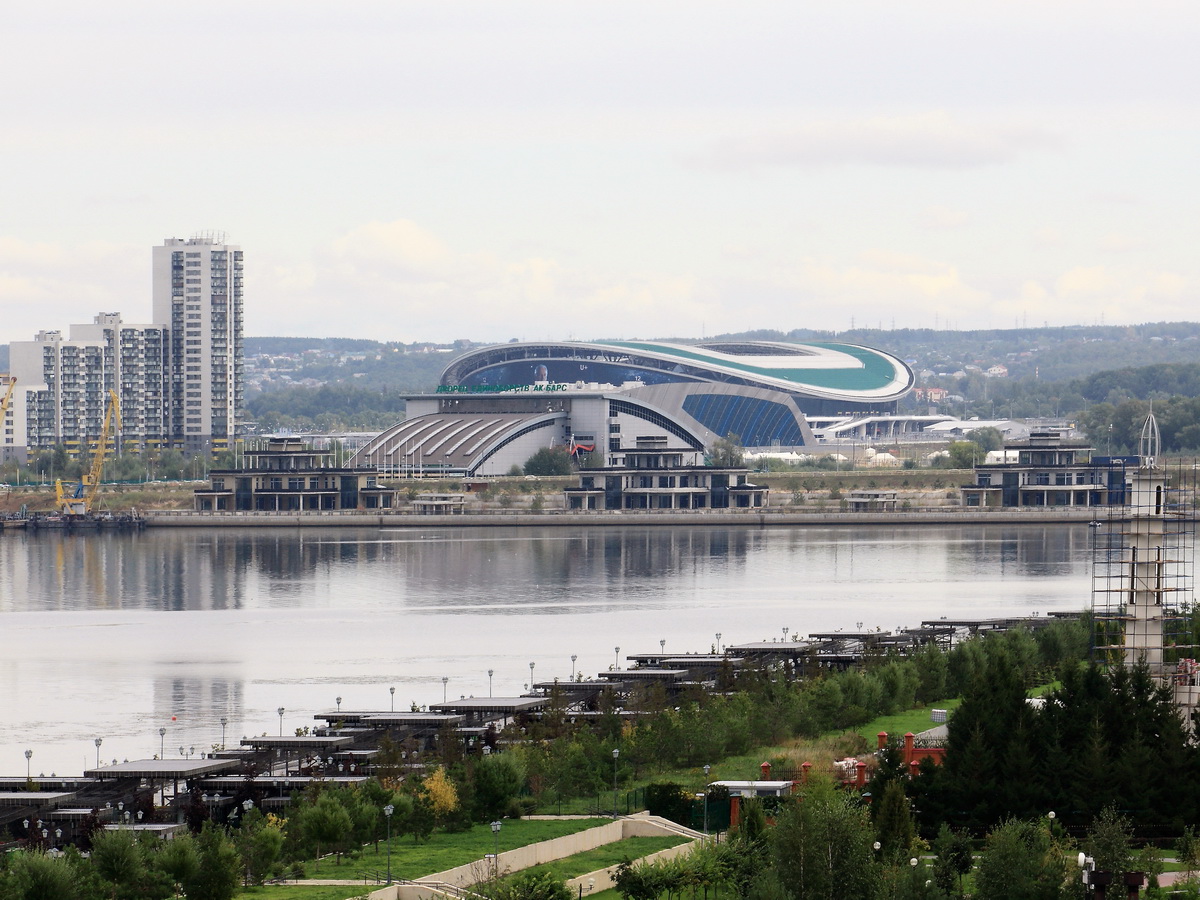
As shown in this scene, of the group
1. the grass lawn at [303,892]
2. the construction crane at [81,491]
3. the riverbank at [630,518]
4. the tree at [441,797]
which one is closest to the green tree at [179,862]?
the grass lawn at [303,892]

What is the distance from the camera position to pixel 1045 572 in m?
61.8

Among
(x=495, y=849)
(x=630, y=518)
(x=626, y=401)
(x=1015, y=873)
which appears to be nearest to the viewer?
(x=1015, y=873)

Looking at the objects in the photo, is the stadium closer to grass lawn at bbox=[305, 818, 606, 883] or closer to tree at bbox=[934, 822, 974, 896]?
grass lawn at bbox=[305, 818, 606, 883]

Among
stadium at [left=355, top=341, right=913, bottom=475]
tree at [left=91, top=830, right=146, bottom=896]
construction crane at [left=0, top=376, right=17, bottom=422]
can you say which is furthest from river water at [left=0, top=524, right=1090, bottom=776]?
construction crane at [left=0, top=376, right=17, bottom=422]

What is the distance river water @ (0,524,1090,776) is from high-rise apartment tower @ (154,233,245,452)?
41.4 meters

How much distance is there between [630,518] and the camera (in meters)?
90.8

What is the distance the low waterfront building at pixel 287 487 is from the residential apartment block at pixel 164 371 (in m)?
30.0

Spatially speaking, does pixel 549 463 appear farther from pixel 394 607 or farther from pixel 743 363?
pixel 394 607

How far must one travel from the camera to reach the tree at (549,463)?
101250mm

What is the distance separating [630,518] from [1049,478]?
58.4 ft

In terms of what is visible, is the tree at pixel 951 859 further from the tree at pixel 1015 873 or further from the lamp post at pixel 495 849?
the lamp post at pixel 495 849

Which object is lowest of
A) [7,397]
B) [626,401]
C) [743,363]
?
[626,401]

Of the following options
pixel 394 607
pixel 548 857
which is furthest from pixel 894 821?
pixel 394 607

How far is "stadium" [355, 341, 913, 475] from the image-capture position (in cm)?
10562
